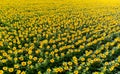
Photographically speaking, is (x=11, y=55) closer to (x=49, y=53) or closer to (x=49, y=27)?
(x=49, y=53)

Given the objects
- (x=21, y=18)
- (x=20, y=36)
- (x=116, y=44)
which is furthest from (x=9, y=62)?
(x=21, y=18)

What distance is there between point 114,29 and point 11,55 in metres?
5.19

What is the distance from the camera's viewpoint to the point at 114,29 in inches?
472

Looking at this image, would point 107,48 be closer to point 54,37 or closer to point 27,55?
point 54,37

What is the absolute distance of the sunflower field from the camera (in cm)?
782

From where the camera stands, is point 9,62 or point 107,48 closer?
point 9,62

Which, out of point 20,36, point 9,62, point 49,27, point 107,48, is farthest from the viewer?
point 49,27

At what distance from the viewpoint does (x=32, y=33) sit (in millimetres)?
10602

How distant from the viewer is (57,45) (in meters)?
9.48

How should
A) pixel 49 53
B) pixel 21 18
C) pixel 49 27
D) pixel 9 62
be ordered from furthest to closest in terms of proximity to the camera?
1. pixel 21 18
2. pixel 49 27
3. pixel 49 53
4. pixel 9 62

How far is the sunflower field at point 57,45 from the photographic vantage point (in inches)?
308

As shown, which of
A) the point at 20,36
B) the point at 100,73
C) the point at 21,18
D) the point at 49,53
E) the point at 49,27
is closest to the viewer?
the point at 100,73

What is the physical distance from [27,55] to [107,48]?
2691 millimetres

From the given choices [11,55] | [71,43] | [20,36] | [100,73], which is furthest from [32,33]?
[100,73]
